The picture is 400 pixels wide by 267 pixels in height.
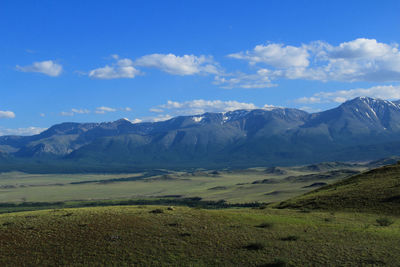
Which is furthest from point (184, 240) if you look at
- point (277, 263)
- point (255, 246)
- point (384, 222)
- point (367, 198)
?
point (367, 198)

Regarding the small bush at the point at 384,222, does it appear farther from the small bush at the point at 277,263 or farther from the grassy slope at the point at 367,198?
the small bush at the point at 277,263

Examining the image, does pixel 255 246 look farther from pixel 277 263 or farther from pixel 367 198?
pixel 367 198

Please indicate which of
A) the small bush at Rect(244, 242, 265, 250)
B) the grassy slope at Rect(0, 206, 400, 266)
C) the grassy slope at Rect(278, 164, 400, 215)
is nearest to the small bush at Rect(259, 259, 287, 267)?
the grassy slope at Rect(0, 206, 400, 266)

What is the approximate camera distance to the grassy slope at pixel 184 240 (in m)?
31.9

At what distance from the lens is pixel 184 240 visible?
36.3 metres

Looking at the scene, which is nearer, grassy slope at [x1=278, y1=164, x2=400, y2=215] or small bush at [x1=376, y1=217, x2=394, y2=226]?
small bush at [x1=376, y1=217, x2=394, y2=226]

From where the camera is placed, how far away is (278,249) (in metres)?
33.7

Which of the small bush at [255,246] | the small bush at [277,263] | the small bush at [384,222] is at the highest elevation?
the small bush at [255,246]

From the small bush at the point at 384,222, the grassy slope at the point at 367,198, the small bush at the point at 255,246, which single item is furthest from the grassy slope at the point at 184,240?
the grassy slope at the point at 367,198

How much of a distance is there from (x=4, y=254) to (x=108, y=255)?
897 centimetres

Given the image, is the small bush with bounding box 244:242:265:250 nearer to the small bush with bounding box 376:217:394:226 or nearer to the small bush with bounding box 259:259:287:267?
the small bush with bounding box 259:259:287:267

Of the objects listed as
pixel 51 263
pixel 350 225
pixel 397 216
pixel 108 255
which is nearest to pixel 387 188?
pixel 397 216

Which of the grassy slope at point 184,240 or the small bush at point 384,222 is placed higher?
the grassy slope at point 184,240

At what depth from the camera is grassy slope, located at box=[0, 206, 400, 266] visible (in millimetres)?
31891
